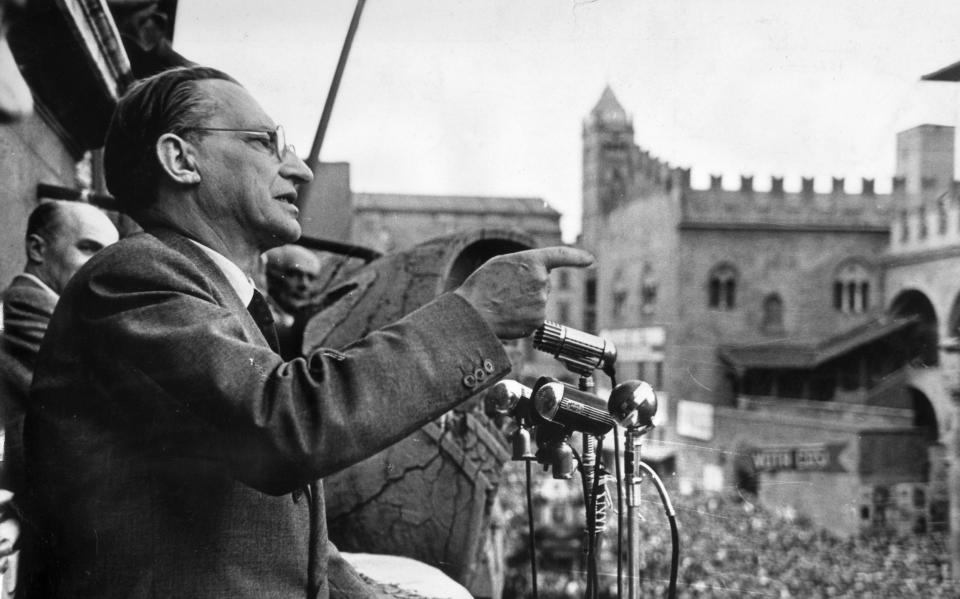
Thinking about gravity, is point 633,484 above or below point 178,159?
below

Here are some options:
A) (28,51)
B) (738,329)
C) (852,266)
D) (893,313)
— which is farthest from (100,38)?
(738,329)

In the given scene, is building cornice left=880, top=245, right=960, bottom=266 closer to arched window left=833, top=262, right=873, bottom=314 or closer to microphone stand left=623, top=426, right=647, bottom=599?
arched window left=833, top=262, right=873, bottom=314

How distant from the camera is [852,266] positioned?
15.4m

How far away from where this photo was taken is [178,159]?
1.25 m

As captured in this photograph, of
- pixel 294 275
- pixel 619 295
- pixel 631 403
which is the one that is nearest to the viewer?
pixel 631 403

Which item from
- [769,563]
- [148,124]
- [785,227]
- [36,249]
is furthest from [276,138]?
[785,227]

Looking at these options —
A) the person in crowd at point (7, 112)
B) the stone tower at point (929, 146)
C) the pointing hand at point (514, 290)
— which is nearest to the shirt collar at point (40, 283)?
the person in crowd at point (7, 112)

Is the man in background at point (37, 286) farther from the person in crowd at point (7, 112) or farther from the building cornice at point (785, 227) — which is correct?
the building cornice at point (785, 227)

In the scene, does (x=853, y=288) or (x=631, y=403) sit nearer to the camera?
(x=631, y=403)

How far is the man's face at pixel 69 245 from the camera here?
226 centimetres

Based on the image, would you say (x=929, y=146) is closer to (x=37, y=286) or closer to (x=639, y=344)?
(x=37, y=286)

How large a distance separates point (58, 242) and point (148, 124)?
1181 millimetres

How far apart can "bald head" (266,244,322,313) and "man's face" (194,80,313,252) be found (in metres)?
2.45

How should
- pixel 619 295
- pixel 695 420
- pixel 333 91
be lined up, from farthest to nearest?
1. pixel 695 420
2. pixel 619 295
3. pixel 333 91
